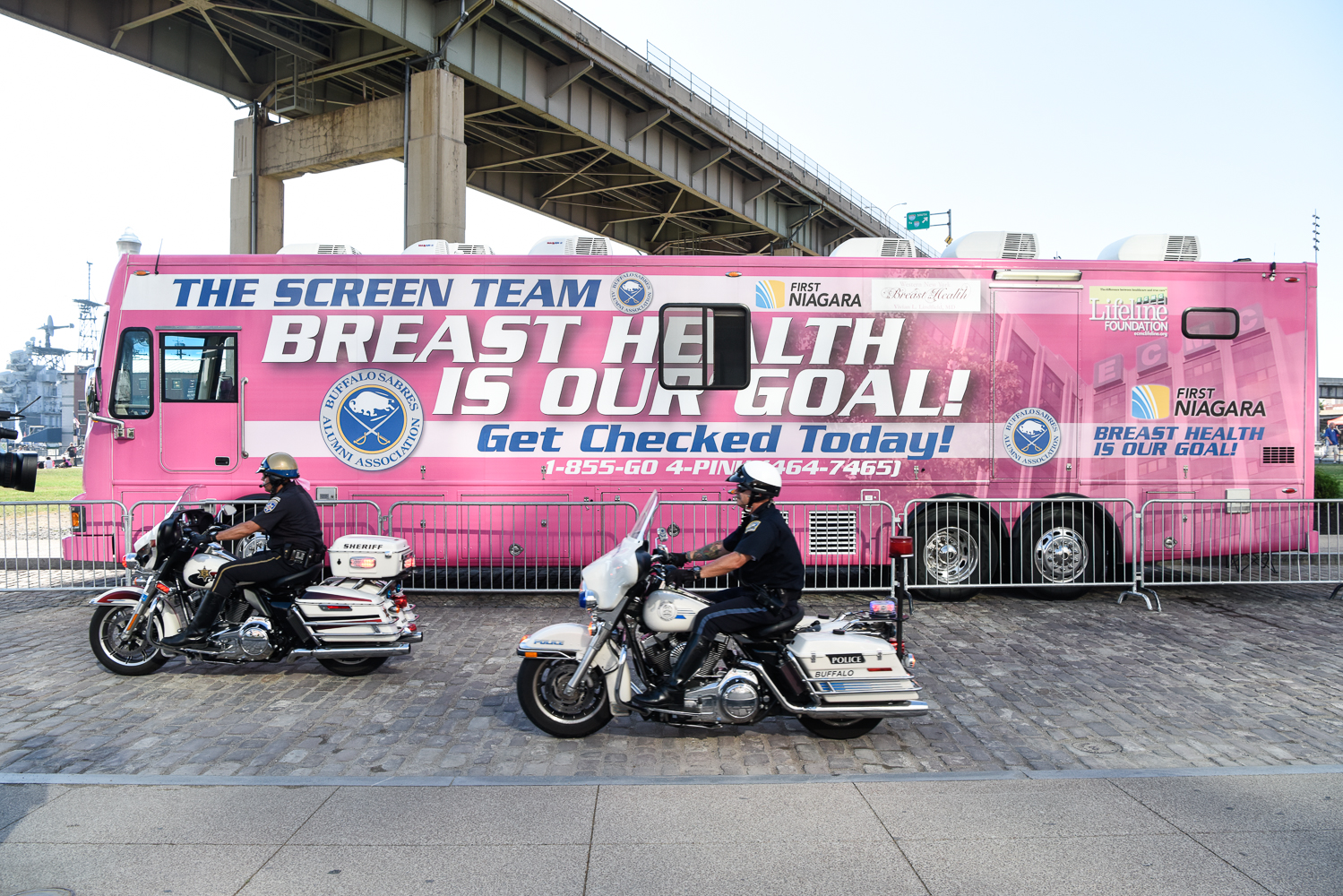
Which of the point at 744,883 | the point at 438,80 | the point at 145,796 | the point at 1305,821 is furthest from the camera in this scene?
the point at 438,80

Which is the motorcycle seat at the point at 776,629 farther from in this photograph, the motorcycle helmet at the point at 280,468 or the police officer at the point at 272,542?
the motorcycle helmet at the point at 280,468

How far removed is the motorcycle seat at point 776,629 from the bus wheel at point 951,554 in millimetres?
4382

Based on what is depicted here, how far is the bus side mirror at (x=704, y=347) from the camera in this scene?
Result: 905 cm

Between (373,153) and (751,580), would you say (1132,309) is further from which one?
(373,153)

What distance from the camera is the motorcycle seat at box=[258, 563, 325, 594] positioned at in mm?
6355

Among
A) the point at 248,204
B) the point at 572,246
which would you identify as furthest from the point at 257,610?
the point at 248,204

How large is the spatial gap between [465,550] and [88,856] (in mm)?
5484

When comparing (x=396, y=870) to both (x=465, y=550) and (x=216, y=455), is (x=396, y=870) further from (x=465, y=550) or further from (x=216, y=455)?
(x=216, y=455)

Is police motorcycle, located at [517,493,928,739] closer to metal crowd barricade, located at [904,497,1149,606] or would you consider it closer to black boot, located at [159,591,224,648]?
black boot, located at [159,591,224,648]

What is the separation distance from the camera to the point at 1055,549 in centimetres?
915

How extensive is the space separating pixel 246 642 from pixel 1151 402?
29.6 ft

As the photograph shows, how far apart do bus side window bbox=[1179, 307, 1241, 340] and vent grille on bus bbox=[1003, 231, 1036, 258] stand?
1.77 metres

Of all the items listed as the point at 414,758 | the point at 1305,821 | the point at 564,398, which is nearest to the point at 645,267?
the point at 564,398

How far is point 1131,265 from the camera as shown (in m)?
9.15
